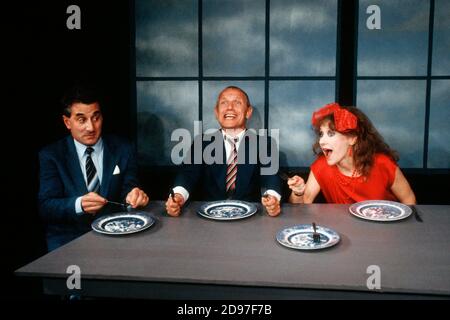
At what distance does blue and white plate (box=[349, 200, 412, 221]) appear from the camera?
7.63 ft

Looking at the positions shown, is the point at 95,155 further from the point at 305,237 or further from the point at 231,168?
the point at 305,237

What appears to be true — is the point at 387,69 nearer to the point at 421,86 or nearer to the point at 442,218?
the point at 421,86

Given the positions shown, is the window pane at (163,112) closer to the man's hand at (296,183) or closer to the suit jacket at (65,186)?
the suit jacket at (65,186)

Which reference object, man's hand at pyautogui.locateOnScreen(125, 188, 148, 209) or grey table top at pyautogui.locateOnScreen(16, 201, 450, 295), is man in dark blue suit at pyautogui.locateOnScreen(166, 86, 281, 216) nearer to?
man's hand at pyautogui.locateOnScreen(125, 188, 148, 209)

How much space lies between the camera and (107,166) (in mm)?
2824

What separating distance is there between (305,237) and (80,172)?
136 cm

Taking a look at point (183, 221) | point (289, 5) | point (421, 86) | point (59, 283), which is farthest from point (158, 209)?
point (421, 86)

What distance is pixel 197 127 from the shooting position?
11.8 ft

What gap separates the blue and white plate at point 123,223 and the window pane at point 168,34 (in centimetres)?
148

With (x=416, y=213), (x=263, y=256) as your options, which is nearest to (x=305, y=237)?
(x=263, y=256)

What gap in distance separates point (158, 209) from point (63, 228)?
1.97ft

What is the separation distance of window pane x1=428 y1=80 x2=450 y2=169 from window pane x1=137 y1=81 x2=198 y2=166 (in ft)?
5.59

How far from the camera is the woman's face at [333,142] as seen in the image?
276cm

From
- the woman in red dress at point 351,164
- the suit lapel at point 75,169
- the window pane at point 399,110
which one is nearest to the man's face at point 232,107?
the woman in red dress at point 351,164
